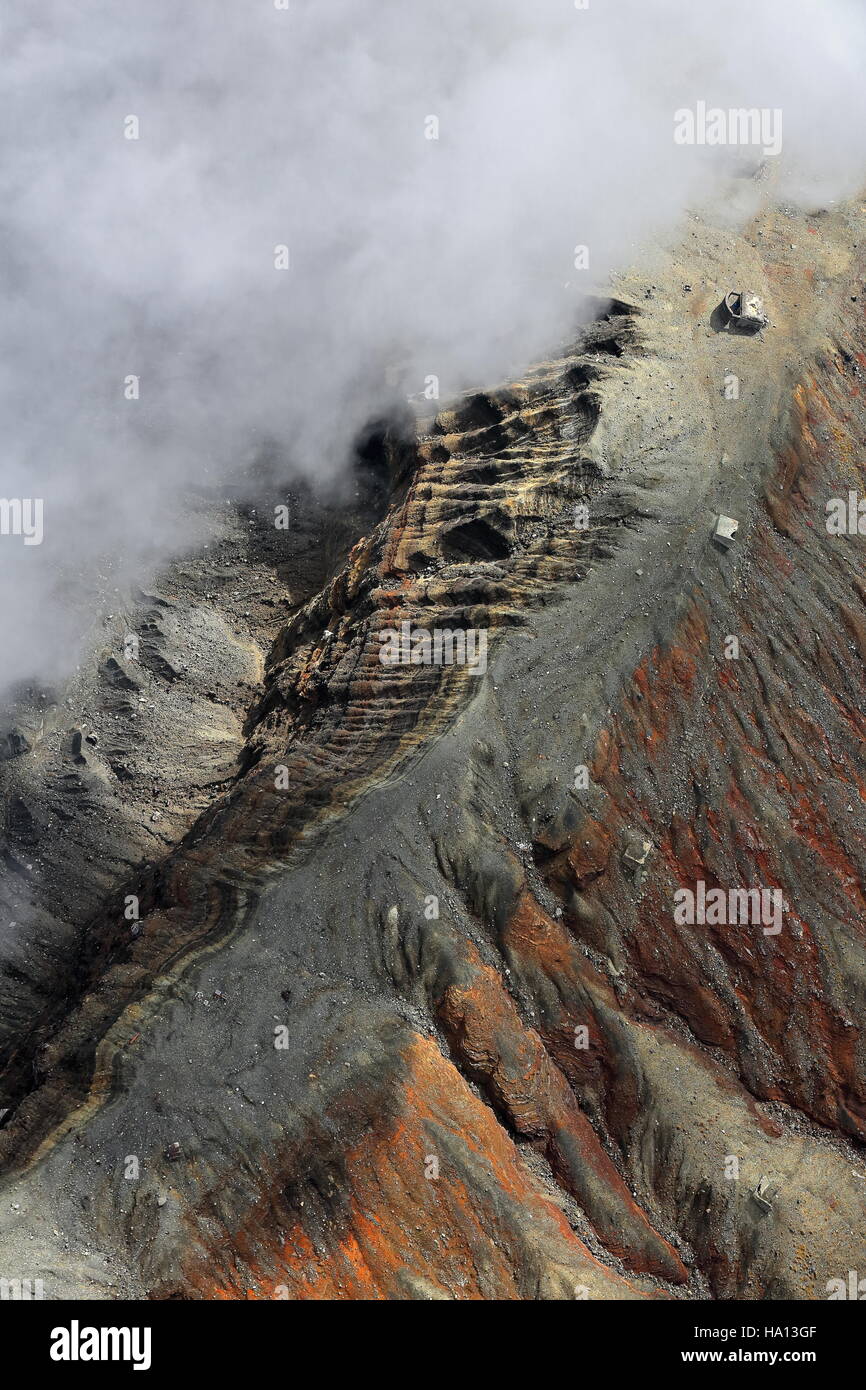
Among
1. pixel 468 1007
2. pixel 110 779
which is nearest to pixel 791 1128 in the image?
pixel 468 1007

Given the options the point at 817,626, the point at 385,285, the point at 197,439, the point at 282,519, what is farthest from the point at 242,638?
the point at 817,626

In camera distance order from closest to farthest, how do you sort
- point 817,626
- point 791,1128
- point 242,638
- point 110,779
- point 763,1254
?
point 763,1254 → point 791,1128 → point 817,626 → point 110,779 → point 242,638

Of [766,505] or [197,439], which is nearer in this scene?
[766,505]

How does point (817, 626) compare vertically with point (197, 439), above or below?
below

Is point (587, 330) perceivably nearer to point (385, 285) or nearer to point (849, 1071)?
point (385, 285)

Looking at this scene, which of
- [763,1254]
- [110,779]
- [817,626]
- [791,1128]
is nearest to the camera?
[763,1254]

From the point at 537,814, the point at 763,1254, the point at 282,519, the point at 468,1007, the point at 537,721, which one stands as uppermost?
the point at 282,519
